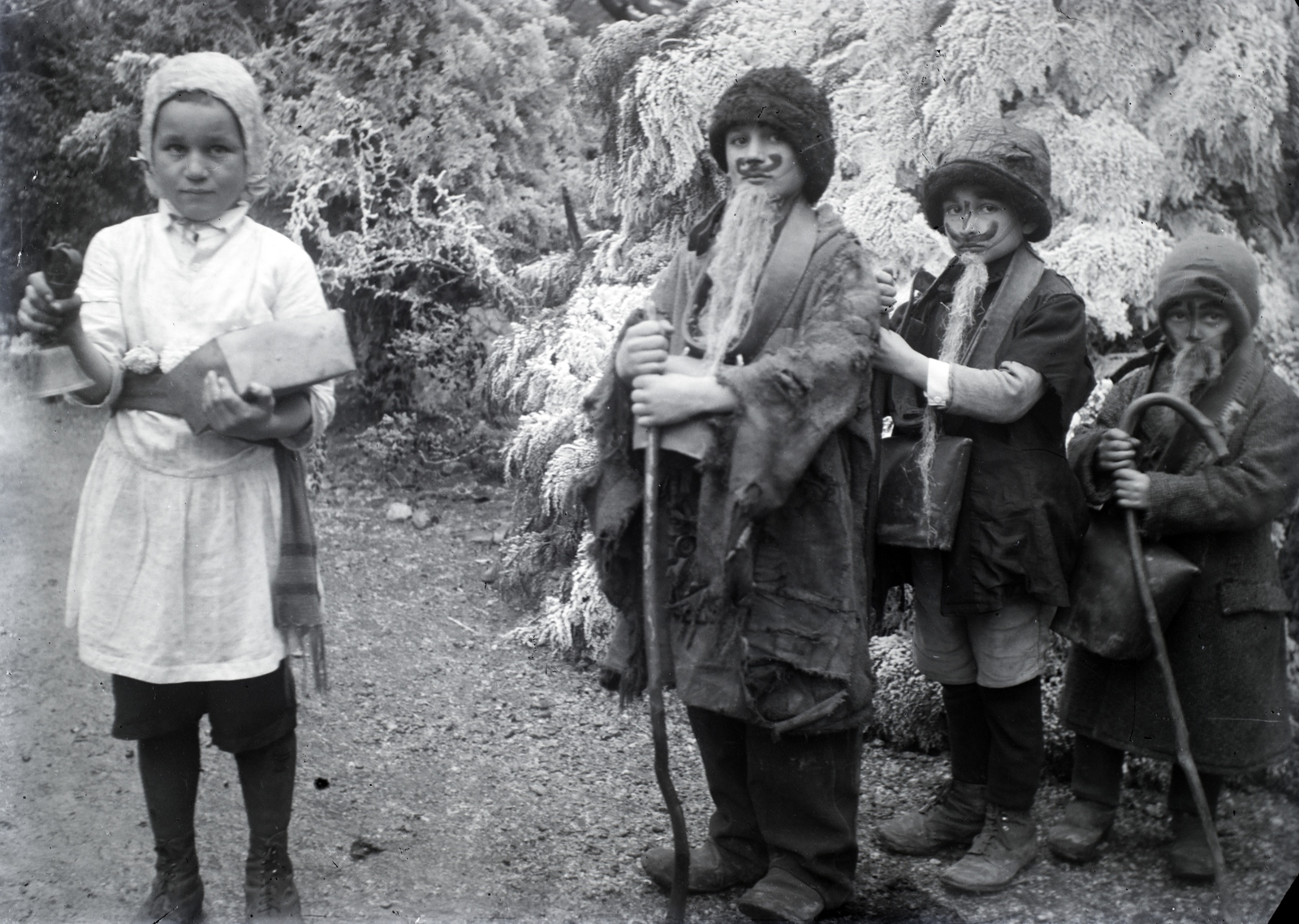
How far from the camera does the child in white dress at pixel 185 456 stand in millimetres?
2238

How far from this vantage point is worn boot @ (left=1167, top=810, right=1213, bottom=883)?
264cm

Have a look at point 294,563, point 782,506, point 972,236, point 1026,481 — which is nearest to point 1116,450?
point 1026,481

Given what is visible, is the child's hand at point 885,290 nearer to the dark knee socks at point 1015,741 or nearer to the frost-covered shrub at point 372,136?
the dark knee socks at point 1015,741

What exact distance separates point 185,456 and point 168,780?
2.25 feet

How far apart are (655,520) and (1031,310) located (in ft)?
3.13

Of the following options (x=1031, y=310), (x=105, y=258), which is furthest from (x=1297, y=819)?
(x=105, y=258)

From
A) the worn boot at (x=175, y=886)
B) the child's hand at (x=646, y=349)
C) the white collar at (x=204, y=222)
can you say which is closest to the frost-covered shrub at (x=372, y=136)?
the white collar at (x=204, y=222)

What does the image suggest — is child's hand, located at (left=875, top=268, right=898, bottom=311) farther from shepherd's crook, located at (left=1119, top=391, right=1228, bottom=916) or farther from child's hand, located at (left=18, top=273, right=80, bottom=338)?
child's hand, located at (left=18, top=273, right=80, bottom=338)

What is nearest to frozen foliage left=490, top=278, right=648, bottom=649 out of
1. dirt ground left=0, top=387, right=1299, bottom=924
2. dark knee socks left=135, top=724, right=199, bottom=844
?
dirt ground left=0, top=387, right=1299, bottom=924

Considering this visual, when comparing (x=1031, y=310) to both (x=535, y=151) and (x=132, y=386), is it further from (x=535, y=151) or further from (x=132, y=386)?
(x=132, y=386)

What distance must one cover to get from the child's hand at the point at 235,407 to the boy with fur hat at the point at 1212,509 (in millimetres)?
1809

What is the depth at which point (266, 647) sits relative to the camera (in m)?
2.32

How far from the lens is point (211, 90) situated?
2.21 metres

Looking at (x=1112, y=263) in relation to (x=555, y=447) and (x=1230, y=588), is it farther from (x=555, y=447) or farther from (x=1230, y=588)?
(x=555, y=447)
